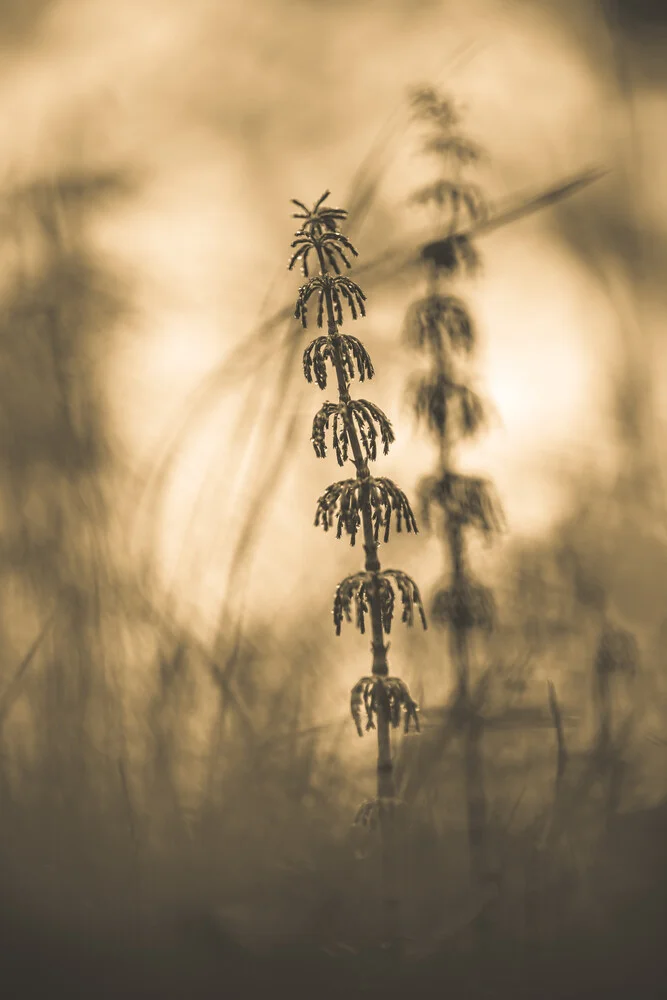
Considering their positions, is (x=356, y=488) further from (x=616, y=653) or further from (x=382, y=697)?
(x=616, y=653)

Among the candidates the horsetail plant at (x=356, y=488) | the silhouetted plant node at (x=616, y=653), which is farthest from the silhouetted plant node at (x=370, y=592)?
the silhouetted plant node at (x=616, y=653)

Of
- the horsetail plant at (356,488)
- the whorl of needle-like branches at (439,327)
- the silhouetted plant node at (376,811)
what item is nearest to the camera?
the horsetail plant at (356,488)

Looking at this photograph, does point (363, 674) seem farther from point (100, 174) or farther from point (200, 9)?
point (200, 9)

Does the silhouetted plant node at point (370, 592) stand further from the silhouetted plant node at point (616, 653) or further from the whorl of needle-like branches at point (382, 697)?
the silhouetted plant node at point (616, 653)

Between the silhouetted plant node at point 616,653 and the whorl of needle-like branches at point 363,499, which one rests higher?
the whorl of needle-like branches at point 363,499

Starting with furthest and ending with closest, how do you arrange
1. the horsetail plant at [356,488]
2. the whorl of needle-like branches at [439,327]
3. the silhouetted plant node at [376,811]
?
1. the whorl of needle-like branches at [439,327]
2. the silhouetted plant node at [376,811]
3. the horsetail plant at [356,488]

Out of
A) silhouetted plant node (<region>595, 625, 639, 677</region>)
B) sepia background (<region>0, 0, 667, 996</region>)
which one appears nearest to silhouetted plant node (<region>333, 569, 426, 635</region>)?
sepia background (<region>0, 0, 667, 996</region>)

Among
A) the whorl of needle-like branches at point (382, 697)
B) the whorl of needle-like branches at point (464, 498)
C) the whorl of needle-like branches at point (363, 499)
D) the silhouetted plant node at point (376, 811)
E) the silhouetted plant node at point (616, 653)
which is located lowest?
the silhouetted plant node at point (376, 811)

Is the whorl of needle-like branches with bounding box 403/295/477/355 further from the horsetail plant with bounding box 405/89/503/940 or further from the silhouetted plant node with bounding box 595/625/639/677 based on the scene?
the silhouetted plant node with bounding box 595/625/639/677

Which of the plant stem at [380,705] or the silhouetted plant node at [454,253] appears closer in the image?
the plant stem at [380,705]
